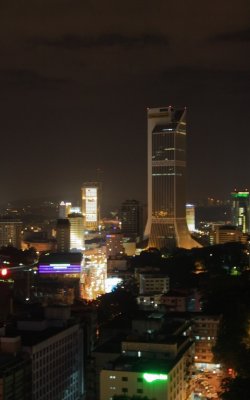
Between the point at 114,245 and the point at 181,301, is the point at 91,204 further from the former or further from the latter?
the point at 181,301

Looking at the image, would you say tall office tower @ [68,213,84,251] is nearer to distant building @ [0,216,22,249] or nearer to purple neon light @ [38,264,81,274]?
distant building @ [0,216,22,249]

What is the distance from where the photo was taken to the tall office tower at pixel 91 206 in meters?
36.3

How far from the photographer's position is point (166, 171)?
87.1 feet

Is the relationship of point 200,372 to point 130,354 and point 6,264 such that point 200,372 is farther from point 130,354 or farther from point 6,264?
point 6,264

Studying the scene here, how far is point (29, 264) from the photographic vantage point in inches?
866

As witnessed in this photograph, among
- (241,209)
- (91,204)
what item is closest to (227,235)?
(241,209)

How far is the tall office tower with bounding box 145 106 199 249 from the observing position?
2592cm

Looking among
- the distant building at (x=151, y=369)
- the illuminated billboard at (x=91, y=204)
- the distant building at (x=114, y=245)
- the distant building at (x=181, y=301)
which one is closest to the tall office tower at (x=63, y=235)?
the distant building at (x=114, y=245)

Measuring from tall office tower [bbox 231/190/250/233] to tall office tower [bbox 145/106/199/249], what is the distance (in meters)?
9.62

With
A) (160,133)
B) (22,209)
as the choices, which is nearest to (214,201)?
(22,209)

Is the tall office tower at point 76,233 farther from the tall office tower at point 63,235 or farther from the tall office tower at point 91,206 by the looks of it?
the tall office tower at point 91,206

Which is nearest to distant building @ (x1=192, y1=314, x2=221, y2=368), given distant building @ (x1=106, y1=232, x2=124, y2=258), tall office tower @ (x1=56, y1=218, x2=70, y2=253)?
distant building @ (x1=106, y1=232, x2=124, y2=258)

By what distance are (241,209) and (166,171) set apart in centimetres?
1087

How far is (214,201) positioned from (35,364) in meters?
50.7
